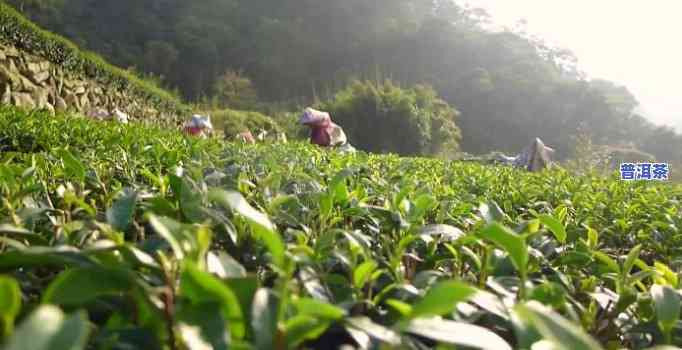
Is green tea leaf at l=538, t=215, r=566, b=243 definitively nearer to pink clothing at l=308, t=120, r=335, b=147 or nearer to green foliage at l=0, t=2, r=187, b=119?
green foliage at l=0, t=2, r=187, b=119

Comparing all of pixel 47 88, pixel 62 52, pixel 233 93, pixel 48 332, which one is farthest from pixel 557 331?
pixel 233 93

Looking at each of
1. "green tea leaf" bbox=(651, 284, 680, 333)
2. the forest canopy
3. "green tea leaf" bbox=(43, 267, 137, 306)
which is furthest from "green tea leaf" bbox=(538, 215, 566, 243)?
the forest canopy

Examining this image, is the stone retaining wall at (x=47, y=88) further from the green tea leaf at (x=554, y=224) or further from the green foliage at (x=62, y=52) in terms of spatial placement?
the green tea leaf at (x=554, y=224)

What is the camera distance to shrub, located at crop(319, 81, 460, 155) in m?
20.0

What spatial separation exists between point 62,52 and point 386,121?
523 inches

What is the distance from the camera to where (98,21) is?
32750 mm

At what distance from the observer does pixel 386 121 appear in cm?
2031

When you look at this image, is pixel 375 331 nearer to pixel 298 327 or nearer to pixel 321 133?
pixel 298 327

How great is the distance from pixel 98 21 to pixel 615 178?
3649cm

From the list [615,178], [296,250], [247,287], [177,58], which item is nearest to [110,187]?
[296,250]

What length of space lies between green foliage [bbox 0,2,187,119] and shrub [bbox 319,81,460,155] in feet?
29.2

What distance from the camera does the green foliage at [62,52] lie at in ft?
26.0

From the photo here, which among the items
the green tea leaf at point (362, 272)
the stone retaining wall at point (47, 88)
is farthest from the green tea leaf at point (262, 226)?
the stone retaining wall at point (47, 88)

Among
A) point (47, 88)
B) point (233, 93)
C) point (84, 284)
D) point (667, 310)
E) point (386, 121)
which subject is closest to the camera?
point (84, 284)
